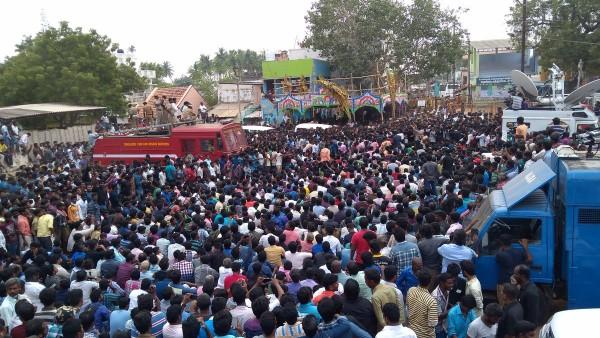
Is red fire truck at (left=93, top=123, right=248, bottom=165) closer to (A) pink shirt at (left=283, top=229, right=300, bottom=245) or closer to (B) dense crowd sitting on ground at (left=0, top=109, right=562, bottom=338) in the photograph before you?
(B) dense crowd sitting on ground at (left=0, top=109, right=562, bottom=338)

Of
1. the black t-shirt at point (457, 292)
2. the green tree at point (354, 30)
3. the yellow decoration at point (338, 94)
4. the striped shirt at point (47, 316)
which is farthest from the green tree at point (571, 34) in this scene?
the striped shirt at point (47, 316)

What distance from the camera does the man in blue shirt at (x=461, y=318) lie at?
201 inches

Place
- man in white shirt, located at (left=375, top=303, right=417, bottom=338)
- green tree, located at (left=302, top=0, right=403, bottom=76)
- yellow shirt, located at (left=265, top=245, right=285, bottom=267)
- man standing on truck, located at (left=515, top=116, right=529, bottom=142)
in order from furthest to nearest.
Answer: green tree, located at (left=302, top=0, right=403, bottom=76) < man standing on truck, located at (left=515, top=116, right=529, bottom=142) < yellow shirt, located at (left=265, top=245, right=285, bottom=267) < man in white shirt, located at (left=375, top=303, right=417, bottom=338)

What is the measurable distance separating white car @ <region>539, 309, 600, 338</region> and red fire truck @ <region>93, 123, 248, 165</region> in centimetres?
1531

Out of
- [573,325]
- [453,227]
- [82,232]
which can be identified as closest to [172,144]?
[82,232]

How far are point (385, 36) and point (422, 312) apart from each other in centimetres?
3552

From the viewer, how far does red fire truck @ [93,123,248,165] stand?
A: 63.4 feet

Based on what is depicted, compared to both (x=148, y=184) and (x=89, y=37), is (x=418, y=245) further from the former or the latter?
(x=89, y=37)

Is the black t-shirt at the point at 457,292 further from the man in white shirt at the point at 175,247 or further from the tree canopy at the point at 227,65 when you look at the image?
the tree canopy at the point at 227,65

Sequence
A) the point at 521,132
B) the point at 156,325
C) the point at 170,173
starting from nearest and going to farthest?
the point at 156,325 → the point at 521,132 → the point at 170,173

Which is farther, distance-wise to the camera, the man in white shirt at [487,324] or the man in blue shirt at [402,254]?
the man in blue shirt at [402,254]

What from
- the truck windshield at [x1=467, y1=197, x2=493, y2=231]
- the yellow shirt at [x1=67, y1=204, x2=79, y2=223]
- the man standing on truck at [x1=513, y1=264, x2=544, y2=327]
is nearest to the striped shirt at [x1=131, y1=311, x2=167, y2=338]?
the man standing on truck at [x1=513, y1=264, x2=544, y2=327]

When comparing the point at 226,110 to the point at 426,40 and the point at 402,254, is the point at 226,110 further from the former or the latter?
the point at 402,254

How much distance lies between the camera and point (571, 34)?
33500 millimetres
